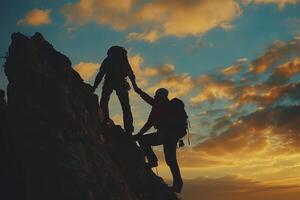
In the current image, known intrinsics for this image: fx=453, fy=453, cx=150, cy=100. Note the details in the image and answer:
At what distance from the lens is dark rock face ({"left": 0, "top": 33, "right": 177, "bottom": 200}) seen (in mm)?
19344

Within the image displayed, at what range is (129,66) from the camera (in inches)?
933

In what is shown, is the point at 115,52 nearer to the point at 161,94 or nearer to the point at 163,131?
the point at 161,94

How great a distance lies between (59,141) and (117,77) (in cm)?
509

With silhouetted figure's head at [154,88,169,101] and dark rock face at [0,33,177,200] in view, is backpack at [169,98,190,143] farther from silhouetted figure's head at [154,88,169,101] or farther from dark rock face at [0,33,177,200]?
dark rock face at [0,33,177,200]

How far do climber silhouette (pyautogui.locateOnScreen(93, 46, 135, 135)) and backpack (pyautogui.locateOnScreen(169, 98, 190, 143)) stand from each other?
3.97 m

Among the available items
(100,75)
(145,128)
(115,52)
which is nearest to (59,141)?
(145,128)

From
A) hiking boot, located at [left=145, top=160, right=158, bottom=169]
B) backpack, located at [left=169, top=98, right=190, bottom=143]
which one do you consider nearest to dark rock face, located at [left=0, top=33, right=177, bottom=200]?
hiking boot, located at [left=145, top=160, right=158, bottom=169]

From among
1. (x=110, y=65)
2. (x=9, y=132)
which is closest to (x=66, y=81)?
(x=110, y=65)

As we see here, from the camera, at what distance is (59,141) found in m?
20.0

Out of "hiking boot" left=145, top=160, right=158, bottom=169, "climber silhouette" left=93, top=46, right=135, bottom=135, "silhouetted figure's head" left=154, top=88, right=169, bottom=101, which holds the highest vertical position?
"climber silhouette" left=93, top=46, right=135, bottom=135

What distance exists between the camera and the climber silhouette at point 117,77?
2336 centimetres

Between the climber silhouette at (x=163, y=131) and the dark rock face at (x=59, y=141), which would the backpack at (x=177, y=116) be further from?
the dark rock face at (x=59, y=141)

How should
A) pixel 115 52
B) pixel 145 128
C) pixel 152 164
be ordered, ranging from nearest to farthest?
pixel 145 128 < pixel 152 164 < pixel 115 52

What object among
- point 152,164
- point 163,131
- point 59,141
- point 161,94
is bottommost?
point 152,164
